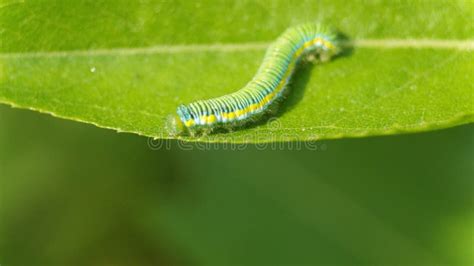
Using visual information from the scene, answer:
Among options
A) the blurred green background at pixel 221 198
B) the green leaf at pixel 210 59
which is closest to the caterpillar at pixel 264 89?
the green leaf at pixel 210 59

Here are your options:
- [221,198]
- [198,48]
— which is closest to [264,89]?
[198,48]

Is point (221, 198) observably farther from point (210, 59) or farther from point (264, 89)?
point (210, 59)

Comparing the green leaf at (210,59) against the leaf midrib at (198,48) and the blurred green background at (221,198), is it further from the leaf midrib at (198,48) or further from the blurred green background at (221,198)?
the blurred green background at (221,198)

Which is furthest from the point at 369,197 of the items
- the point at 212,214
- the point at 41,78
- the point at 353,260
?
the point at 41,78

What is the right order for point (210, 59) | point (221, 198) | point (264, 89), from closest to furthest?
1. point (210, 59)
2. point (264, 89)
3. point (221, 198)

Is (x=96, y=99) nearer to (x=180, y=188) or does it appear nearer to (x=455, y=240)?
(x=180, y=188)

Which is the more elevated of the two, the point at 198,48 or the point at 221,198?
the point at 198,48

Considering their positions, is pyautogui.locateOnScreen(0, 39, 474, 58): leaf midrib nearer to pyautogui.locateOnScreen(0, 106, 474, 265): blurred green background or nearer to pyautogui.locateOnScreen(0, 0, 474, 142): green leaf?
pyautogui.locateOnScreen(0, 0, 474, 142): green leaf
